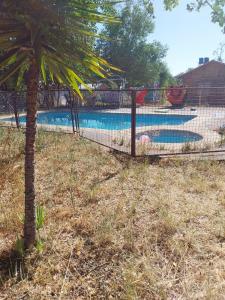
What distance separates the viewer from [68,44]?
2.14 m

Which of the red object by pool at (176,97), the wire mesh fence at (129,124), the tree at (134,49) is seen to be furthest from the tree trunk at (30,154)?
the tree at (134,49)

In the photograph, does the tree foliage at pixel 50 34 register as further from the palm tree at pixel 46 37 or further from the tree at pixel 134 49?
the tree at pixel 134 49

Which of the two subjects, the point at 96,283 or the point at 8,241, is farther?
the point at 8,241

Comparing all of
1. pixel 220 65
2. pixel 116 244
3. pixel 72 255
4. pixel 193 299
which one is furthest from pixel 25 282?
pixel 220 65

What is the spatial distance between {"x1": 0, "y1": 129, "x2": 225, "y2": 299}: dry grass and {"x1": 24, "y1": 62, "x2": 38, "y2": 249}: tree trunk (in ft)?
0.78

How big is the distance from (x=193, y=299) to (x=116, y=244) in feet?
2.99

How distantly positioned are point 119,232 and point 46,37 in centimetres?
205

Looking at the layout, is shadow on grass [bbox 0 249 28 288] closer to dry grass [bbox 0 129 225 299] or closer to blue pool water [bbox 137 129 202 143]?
dry grass [bbox 0 129 225 299]

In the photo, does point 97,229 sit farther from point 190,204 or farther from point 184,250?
point 190,204

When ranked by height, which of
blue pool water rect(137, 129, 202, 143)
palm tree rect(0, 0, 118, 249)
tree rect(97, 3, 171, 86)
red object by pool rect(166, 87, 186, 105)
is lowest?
blue pool water rect(137, 129, 202, 143)

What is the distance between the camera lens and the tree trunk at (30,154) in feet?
7.65

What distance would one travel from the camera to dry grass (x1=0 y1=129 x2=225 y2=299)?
90.0 inches

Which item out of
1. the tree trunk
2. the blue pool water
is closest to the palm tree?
the tree trunk

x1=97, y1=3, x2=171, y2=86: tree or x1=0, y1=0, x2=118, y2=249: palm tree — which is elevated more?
x1=97, y1=3, x2=171, y2=86: tree
